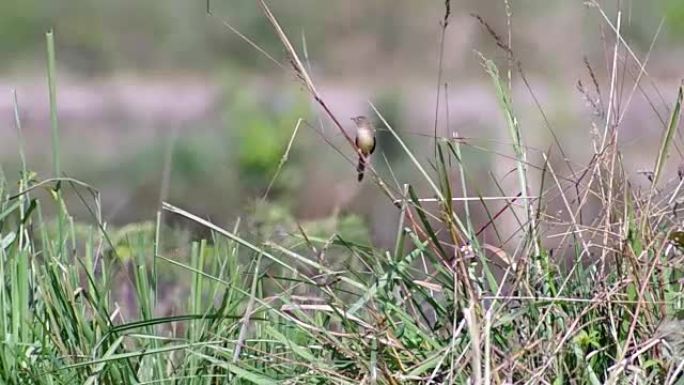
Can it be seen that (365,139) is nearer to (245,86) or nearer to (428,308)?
(428,308)

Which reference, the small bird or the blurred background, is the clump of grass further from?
the blurred background

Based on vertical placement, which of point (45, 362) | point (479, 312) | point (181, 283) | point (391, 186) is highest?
point (391, 186)

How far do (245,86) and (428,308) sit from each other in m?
6.72

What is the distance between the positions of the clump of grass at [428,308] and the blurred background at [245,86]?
82.7 inches

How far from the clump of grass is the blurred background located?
210 cm

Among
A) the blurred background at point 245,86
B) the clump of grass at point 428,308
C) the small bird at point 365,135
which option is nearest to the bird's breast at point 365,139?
the small bird at point 365,135

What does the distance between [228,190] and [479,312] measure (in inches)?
197

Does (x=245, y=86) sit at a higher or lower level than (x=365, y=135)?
lower

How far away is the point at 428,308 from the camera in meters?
1.58

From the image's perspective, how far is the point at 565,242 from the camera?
59.7 inches

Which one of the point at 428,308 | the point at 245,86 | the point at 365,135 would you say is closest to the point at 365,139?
the point at 365,135

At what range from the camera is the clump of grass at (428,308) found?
1.33 metres

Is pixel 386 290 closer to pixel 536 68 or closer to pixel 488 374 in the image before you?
pixel 488 374

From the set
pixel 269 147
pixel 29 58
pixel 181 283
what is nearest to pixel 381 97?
pixel 269 147
